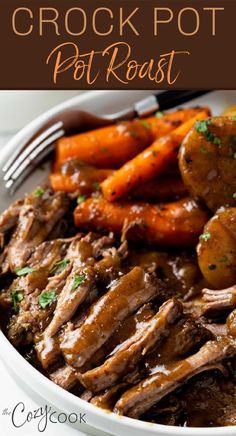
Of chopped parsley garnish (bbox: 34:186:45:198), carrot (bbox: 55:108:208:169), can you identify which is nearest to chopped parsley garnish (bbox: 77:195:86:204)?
chopped parsley garnish (bbox: 34:186:45:198)

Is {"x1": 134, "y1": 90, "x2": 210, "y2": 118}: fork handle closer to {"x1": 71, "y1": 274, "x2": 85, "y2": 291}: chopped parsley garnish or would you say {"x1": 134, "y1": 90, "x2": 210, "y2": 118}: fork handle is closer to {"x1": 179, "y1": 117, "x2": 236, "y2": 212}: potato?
{"x1": 179, "y1": 117, "x2": 236, "y2": 212}: potato

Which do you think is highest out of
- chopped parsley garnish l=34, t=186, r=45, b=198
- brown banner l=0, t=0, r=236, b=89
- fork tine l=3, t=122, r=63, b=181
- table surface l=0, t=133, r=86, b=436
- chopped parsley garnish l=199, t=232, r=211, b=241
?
brown banner l=0, t=0, r=236, b=89

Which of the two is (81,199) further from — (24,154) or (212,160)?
(212,160)

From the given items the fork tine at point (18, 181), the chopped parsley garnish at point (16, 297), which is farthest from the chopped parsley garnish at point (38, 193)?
the chopped parsley garnish at point (16, 297)

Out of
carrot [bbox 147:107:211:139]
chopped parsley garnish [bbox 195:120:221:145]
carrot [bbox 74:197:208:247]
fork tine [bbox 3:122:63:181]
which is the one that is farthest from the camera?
carrot [bbox 147:107:211:139]

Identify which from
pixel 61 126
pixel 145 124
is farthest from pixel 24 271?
pixel 145 124

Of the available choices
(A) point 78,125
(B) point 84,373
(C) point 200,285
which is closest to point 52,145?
(A) point 78,125
